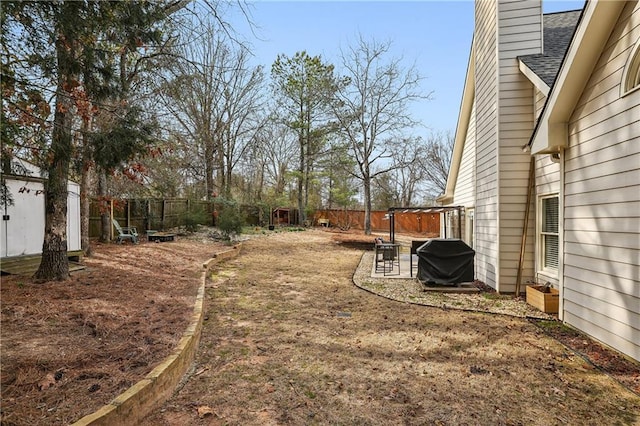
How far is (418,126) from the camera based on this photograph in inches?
827

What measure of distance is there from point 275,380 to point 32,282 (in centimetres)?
507

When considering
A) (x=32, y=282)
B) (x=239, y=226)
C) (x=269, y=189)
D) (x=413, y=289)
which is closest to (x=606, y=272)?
(x=413, y=289)

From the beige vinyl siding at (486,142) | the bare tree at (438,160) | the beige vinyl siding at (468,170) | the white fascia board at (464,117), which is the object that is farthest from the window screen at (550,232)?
the bare tree at (438,160)

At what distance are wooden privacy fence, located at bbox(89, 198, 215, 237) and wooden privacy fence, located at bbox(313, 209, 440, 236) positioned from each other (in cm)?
1180

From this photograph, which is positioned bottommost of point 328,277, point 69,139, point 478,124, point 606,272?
point 328,277

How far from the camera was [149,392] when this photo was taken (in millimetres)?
2492

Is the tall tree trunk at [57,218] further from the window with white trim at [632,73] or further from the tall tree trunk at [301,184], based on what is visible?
the tall tree trunk at [301,184]

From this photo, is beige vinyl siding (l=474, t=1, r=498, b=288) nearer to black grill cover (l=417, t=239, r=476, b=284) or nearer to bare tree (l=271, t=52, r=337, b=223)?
black grill cover (l=417, t=239, r=476, b=284)

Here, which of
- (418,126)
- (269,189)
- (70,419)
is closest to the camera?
(70,419)

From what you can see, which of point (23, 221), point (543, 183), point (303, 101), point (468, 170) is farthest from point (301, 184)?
point (543, 183)

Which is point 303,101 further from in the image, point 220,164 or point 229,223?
point 229,223

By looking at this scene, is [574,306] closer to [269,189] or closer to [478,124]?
[478,124]

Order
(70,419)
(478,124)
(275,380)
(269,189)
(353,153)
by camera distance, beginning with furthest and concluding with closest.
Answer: (269,189) < (353,153) < (478,124) < (275,380) < (70,419)

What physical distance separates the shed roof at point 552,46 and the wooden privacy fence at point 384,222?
54.5 ft
